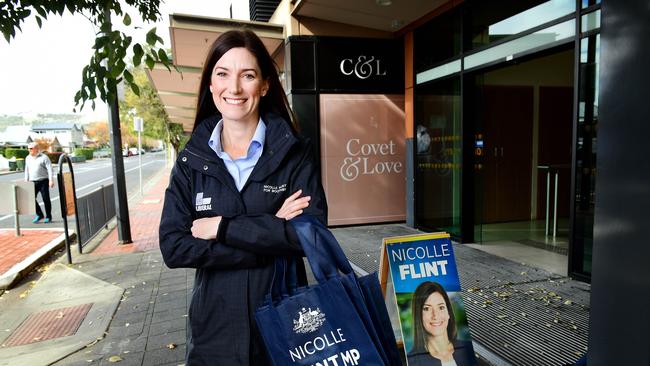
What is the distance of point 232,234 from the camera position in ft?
5.31

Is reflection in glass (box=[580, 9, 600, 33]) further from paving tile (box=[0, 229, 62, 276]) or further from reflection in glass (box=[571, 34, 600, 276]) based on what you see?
paving tile (box=[0, 229, 62, 276])

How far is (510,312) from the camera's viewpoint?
3.86 m

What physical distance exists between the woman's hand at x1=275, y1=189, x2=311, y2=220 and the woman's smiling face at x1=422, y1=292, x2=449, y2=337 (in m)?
1.13

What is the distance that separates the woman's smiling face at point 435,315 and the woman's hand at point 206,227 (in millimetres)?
1335

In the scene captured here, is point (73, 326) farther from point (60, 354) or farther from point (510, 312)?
point (510, 312)

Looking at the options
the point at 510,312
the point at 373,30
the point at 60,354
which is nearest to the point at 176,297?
the point at 60,354

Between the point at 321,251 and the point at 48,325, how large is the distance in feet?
13.0

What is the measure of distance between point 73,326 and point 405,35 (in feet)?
21.8

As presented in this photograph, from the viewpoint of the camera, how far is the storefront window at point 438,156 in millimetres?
6617

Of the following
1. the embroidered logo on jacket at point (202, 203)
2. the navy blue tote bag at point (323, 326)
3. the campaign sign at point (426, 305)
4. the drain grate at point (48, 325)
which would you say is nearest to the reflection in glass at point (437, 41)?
the campaign sign at point (426, 305)

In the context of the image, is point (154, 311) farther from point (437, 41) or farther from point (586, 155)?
point (437, 41)

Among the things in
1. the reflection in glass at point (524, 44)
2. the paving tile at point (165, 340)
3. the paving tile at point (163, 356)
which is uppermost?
the reflection in glass at point (524, 44)

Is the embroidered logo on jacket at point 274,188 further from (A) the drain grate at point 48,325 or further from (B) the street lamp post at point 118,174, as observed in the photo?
(B) the street lamp post at point 118,174

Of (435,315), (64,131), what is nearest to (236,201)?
(435,315)
